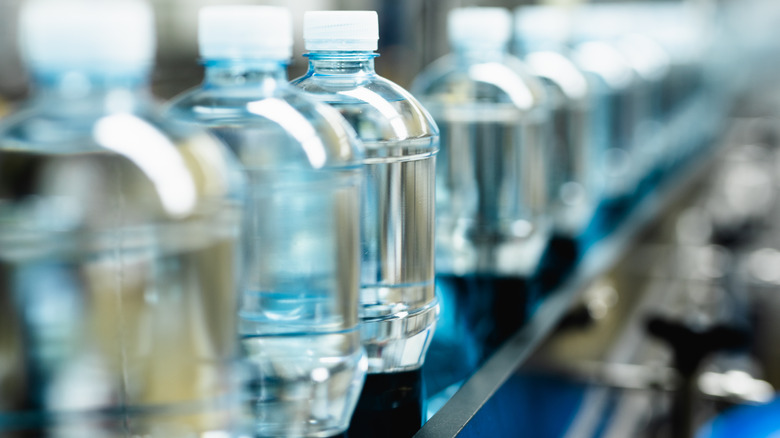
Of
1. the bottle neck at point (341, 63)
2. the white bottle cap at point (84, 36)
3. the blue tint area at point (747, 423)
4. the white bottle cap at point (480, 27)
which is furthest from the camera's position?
the blue tint area at point (747, 423)

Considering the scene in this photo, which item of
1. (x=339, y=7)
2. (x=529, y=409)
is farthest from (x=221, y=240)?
(x=339, y=7)

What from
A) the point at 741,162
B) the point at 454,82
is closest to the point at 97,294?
the point at 454,82

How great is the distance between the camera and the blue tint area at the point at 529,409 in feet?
2.25

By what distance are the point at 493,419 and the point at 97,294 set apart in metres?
0.38

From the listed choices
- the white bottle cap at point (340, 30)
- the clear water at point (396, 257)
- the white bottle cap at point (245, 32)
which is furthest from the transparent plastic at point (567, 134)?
the white bottle cap at point (245, 32)

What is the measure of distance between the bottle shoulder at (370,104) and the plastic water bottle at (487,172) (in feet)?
1.01

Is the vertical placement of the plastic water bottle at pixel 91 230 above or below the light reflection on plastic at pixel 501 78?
below

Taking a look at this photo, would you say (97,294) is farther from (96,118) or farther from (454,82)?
(454,82)

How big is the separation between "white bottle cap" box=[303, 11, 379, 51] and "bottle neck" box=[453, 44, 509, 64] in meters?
0.43

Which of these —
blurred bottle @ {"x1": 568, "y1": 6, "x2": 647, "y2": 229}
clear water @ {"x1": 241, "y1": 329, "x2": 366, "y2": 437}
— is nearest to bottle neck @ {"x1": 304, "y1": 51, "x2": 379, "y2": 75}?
clear water @ {"x1": 241, "y1": 329, "x2": 366, "y2": 437}

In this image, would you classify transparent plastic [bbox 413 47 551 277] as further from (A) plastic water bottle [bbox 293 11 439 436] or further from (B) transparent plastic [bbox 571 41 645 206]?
(B) transparent plastic [bbox 571 41 645 206]

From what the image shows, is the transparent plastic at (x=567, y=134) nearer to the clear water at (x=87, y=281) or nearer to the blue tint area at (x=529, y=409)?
the blue tint area at (x=529, y=409)

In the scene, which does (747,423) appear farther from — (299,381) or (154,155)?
(154,155)

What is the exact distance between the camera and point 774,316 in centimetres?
188
